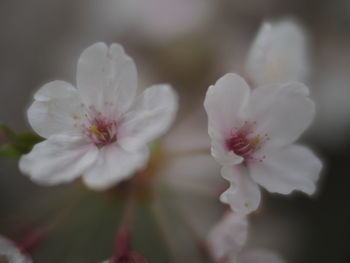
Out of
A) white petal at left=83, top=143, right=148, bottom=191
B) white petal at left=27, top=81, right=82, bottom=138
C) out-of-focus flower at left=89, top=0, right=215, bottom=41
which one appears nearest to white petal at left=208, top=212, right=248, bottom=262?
white petal at left=83, top=143, right=148, bottom=191

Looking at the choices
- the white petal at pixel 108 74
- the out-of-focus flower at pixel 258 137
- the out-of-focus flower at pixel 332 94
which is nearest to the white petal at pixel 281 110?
the out-of-focus flower at pixel 258 137

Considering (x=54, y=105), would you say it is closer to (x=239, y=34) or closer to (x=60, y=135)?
(x=60, y=135)

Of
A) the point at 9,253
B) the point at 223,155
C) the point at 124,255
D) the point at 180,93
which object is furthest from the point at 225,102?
the point at 180,93

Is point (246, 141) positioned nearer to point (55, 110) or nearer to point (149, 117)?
point (149, 117)

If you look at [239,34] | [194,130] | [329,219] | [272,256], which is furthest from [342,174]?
[272,256]

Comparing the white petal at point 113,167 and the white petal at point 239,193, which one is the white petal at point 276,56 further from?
the white petal at point 113,167

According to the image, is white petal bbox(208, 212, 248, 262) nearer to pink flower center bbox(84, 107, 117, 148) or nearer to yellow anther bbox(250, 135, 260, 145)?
yellow anther bbox(250, 135, 260, 145)

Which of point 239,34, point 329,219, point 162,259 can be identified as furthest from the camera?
point 239,34
